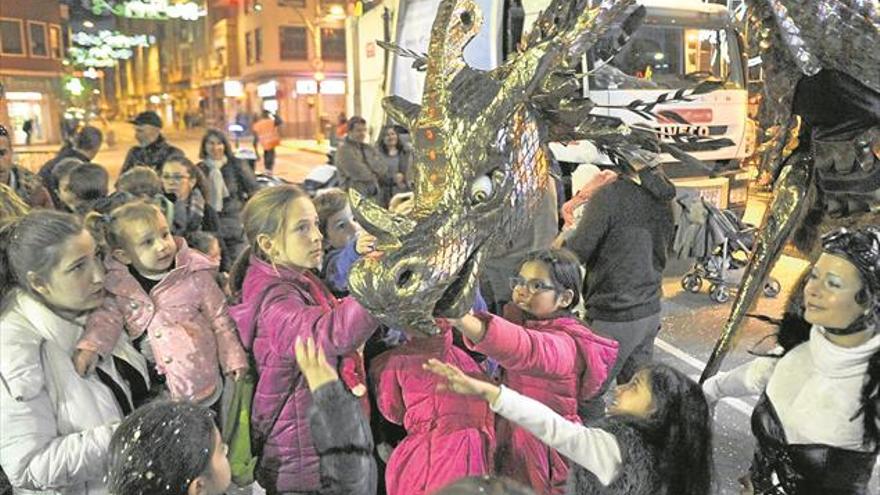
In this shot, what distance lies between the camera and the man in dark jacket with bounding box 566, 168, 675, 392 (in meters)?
2.95

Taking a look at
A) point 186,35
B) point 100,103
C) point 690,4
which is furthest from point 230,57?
point 690,4

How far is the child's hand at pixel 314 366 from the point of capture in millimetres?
2008

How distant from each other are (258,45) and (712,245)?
3629cm

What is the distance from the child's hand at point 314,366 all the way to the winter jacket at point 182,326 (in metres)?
0.35

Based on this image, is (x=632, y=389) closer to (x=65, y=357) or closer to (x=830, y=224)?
(x=830, y=224)

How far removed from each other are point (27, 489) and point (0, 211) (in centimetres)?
129

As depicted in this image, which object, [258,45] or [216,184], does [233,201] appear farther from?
[258,45]

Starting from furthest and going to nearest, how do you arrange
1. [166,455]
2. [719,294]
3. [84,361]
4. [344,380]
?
1. [719,294]
2. [344,380]
3. [84,361]
4. [166,455]

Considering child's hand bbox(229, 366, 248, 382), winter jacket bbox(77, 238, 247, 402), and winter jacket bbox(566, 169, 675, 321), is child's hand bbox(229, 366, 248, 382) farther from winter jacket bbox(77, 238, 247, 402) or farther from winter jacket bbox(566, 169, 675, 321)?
winter jacket bbox(566, 169, 675, 321)

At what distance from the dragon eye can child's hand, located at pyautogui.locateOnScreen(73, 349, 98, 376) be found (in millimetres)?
1106

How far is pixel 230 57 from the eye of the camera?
4312cm

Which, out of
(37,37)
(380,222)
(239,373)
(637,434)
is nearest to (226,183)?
(239,373)

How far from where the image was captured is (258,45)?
38.8 metres

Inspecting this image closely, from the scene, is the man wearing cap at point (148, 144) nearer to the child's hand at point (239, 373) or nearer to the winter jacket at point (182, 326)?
the winter jacket at point (182, 326)
